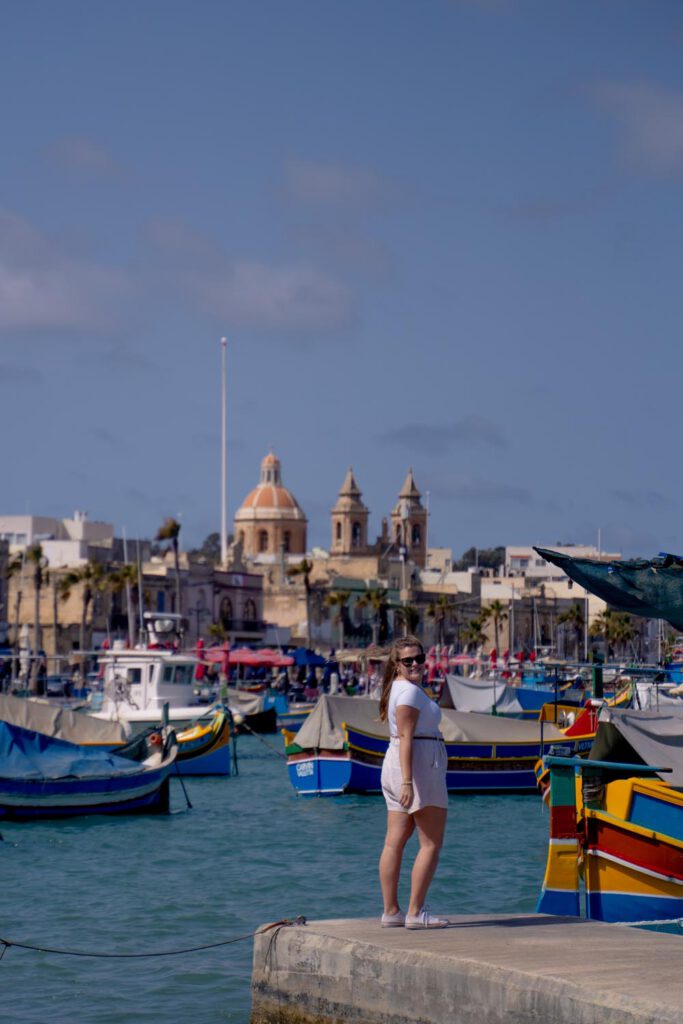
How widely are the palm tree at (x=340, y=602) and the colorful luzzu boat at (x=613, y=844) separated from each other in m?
107

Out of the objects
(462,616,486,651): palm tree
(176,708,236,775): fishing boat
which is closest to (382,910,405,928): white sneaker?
(176,708,236,775): fishing boat

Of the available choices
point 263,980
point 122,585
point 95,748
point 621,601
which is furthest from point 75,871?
point 122,585

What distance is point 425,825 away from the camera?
33.2 ft

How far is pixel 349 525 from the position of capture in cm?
16425

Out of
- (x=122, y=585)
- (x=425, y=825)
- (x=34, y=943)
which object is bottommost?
(x=34, y=943)

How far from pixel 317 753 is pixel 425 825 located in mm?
26057

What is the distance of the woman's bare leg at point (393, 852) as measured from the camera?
10.1 metres

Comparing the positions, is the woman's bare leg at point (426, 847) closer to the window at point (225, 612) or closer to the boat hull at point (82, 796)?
the boat hull at point (82, 796)

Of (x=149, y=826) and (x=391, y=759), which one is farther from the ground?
(x=391, y=759)

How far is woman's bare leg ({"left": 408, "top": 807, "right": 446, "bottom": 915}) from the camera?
10117 millimetres

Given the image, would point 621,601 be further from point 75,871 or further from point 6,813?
point 6,813

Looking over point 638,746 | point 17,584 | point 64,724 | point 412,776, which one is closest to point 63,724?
point 64,724

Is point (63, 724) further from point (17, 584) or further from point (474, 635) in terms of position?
point (474, 635)

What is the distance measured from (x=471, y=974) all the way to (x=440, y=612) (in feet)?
413
